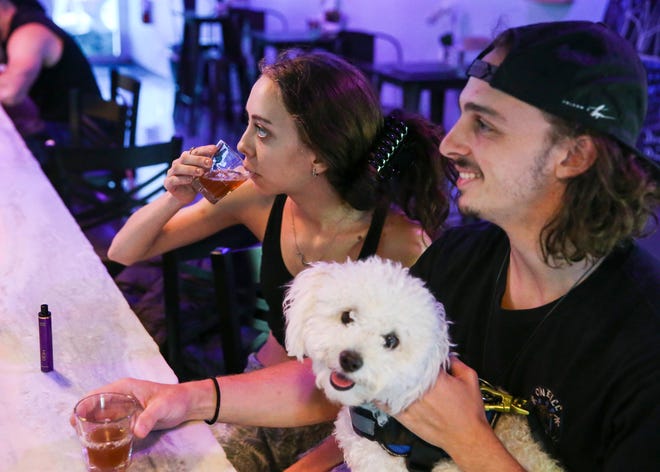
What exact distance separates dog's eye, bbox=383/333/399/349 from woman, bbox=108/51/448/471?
84cm

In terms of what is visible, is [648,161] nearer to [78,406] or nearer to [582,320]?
[582,320]

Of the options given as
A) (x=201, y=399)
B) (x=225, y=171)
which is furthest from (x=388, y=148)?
(x=201, y=399)

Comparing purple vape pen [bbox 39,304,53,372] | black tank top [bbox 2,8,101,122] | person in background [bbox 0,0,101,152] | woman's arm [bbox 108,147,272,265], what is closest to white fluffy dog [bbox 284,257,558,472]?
purple vape pen [bbox 39,304,53,372]

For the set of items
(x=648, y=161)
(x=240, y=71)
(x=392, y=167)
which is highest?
(x=648, y=161)

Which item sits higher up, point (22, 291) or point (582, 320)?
point (582, 320)

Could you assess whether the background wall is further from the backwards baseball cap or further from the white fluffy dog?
the white fluffy dog

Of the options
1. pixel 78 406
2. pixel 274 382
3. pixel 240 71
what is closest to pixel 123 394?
pixel 78 406

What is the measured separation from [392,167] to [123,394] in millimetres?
876

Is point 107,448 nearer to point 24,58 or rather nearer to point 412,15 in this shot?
point 24,58

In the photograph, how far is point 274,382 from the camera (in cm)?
161

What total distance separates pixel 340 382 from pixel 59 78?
3752mm

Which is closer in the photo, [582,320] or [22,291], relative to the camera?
[582,320]

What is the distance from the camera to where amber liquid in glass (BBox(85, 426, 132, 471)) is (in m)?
1.21

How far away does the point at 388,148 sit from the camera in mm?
1889
